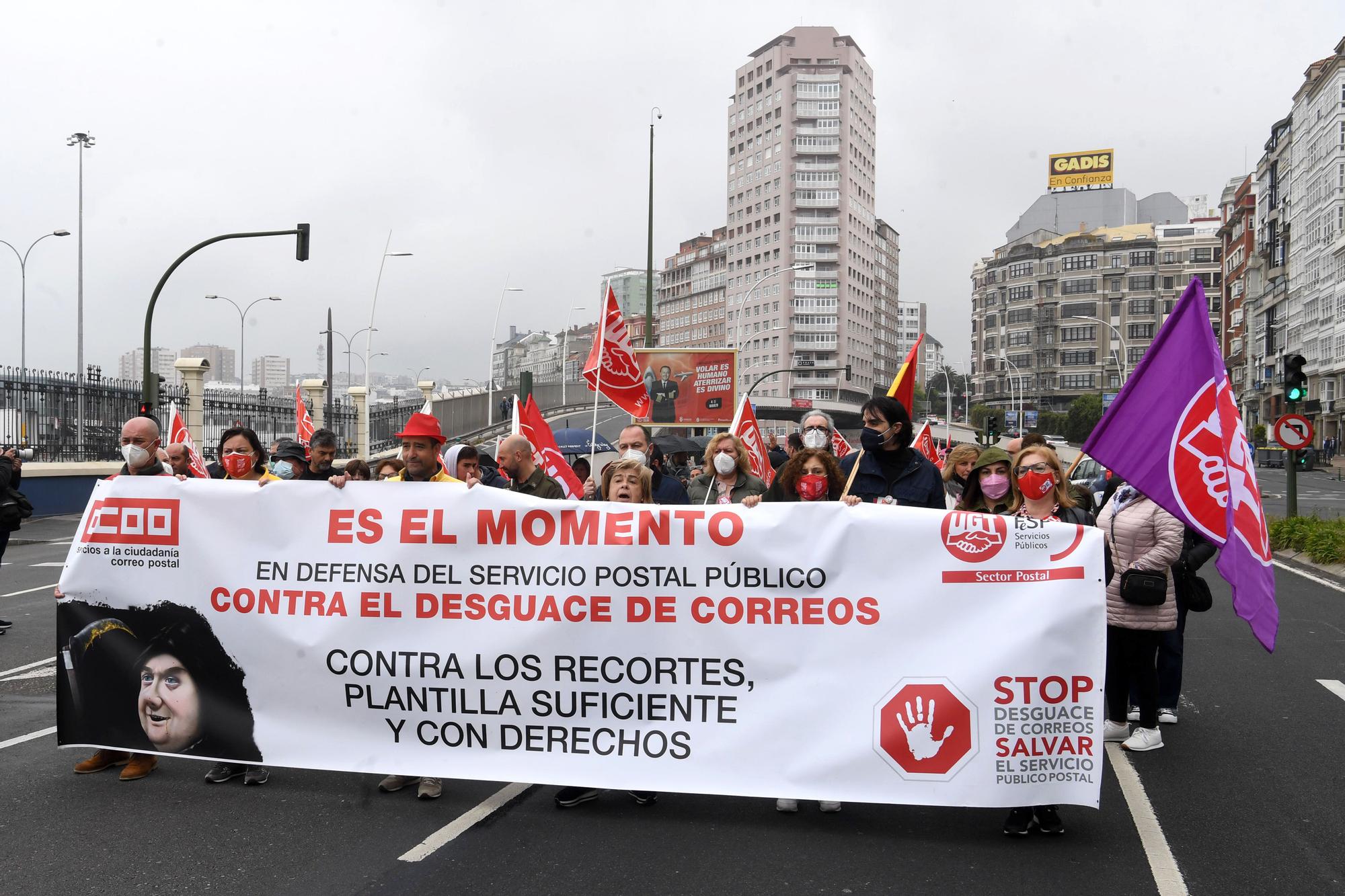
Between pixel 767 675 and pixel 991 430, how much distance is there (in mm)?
42004

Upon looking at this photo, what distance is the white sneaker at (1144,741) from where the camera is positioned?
630cm

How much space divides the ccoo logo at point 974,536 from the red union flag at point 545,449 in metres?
5.77

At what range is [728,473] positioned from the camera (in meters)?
7.12

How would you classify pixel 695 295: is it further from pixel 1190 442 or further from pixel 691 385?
pixel 1190 442

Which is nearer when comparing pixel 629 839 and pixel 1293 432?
pixel 629 839

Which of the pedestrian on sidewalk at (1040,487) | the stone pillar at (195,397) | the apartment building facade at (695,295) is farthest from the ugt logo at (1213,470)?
the apartment building facade at (695,295)

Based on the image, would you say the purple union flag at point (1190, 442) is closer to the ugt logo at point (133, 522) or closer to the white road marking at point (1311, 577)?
the ugt logo at point (133, 522)

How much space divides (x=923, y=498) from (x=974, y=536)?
3.13 ft

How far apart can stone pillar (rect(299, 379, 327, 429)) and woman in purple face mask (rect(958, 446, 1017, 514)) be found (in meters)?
29.8

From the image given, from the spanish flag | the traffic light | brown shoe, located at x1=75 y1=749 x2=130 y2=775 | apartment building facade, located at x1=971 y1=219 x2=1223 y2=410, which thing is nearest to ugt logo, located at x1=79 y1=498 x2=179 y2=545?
brown shoe, located at x1=75 y1=749 x2=130 y2=775

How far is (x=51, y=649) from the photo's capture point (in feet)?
30.3

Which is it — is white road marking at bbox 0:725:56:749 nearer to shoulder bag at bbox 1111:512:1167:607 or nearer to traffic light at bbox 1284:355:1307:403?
shoulder bag at bbox 1111:512:1167:607

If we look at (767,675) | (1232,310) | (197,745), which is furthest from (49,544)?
(1232,310)

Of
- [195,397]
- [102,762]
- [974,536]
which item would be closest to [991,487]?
[974,536]
